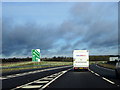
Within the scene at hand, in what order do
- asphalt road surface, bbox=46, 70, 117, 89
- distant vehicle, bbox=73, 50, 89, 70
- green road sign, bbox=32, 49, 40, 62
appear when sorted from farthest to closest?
1. green road sign, bbox=32, 49, 40, 62
2. distant vehicle, bbox=73, 50, 89, 70
3. asphalt road surface, bbox=46, 70, 117, 89

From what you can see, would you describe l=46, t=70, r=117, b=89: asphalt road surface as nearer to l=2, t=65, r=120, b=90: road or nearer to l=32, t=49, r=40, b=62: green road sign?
l=2, t=65, r=120, b=90: road

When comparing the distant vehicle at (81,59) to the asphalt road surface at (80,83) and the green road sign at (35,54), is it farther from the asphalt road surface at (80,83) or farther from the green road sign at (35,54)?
the asphalt road surface at (80,83)

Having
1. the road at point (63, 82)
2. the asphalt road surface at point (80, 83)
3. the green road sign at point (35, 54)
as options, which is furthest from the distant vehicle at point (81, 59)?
the asphalt road surface at point (80, 83)

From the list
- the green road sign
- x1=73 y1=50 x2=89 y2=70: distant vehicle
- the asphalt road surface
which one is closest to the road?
the asphalt road surface

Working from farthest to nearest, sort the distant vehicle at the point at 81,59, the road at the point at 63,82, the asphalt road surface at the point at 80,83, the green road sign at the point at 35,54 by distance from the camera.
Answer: the green road sign at the point at 35,54 → the distant vehicle at the point at 81,59 → the road at the point at 63,82 → the asphalt road surface at the point at 80,83

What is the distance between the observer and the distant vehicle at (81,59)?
1190 inches

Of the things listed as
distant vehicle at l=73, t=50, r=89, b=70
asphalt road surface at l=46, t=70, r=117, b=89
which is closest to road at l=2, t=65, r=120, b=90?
asphalt road surface at l=46, t=70, r=117, b=89

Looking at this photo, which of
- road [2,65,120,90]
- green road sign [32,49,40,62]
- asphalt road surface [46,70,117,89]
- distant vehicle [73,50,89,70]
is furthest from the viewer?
green road sign [32,49,40,62]

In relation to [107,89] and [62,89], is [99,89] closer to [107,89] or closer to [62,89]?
[107,89]

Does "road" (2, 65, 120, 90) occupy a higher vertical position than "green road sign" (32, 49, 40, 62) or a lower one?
lower

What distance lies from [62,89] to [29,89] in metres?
1.82

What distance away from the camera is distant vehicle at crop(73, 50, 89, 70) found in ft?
99.1

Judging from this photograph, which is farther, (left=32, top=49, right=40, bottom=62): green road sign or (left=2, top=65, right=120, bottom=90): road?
(left=32, top=49, right=40, bottom=62): green road sign

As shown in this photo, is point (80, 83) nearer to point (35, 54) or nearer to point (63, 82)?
point (63, 82)
